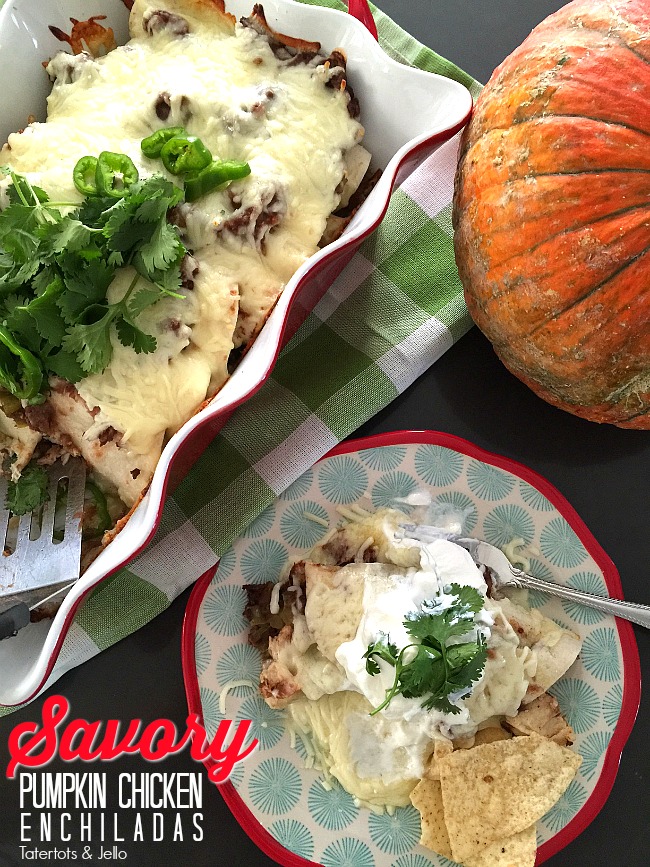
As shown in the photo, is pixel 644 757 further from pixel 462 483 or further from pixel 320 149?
pixel 320 149

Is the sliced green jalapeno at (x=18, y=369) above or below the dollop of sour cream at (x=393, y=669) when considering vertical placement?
above

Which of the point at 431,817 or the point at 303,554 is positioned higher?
the point at 303,554

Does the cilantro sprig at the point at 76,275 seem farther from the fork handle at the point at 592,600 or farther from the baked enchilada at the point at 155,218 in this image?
the fork handle at the point at 592,600

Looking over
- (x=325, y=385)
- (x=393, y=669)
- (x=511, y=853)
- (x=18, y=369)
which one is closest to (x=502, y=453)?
(x=325, y=385)

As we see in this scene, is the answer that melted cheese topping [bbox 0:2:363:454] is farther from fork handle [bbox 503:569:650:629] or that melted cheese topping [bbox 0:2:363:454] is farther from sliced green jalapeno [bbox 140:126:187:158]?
fork handle [bbox 503:569:650:629]

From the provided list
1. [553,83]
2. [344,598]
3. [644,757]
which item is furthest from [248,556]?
[553,83]

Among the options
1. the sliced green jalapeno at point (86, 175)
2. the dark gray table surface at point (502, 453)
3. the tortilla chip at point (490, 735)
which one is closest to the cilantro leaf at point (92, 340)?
the sliced green jalapeno at point (86, 175)

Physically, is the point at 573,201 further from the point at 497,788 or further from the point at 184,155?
the point at 497,788
